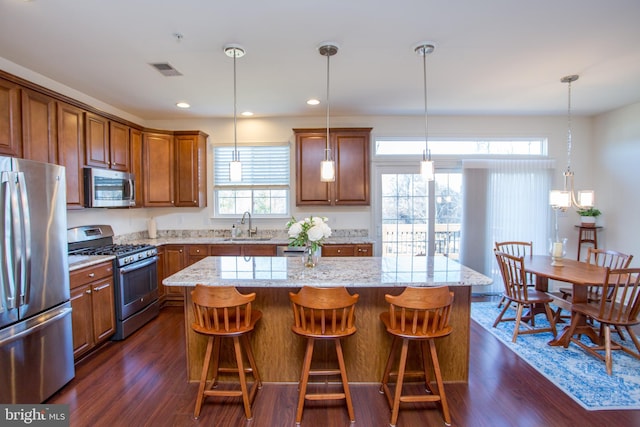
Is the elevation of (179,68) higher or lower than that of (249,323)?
higher

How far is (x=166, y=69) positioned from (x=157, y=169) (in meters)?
1.88

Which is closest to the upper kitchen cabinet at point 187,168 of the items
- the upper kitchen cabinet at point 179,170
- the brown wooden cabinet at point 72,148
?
the upper kitchen cabinet at point 179,170

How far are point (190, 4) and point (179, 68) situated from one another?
1097 mm

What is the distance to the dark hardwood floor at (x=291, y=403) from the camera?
6.81 ft

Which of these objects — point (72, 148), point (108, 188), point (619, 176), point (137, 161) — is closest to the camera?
point (72, 148)

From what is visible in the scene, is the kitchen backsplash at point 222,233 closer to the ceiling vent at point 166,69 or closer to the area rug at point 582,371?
the area rug at point 582,371

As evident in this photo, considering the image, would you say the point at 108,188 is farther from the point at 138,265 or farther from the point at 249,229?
the point at 249,229

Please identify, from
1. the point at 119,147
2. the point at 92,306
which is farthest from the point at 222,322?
the point at 119,147

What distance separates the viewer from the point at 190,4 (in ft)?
6.71

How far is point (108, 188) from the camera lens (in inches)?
143

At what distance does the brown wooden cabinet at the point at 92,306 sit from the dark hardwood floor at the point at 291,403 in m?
0.22

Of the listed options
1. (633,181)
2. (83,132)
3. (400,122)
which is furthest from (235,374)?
(633,181)

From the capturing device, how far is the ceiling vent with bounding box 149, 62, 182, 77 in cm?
292

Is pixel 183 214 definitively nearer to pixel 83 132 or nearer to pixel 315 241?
pixel 83 132
